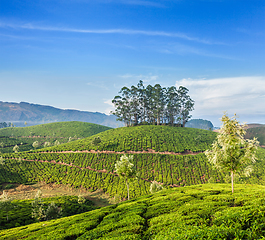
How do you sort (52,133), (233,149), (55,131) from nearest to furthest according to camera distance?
1. (233,149)
2. (52,133)
3. (55,131)

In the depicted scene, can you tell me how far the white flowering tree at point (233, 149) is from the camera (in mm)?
19375

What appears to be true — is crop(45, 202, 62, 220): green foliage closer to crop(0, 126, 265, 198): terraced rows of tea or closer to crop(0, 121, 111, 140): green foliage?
crop(0, 126, 265, 198): terraced rows of tea

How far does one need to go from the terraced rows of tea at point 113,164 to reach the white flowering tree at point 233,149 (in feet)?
124

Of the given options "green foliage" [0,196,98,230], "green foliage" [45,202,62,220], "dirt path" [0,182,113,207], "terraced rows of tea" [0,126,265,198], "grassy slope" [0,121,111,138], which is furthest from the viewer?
"grassy slope" [0,121,111,138]

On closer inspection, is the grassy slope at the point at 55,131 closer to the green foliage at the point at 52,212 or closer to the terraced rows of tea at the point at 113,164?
the terraced rows of tea at the point at 113,164

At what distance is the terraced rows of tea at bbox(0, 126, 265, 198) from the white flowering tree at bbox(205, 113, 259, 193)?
3785 centimetres

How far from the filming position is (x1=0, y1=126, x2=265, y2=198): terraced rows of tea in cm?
5847

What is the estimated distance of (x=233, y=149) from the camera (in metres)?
19.7

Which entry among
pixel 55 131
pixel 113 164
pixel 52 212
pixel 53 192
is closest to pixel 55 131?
pixel 55 131

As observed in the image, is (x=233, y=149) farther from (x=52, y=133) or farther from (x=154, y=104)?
(x=52, y=133)

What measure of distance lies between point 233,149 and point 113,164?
59.6m

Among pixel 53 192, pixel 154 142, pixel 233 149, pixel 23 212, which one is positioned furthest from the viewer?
pixel 154 142

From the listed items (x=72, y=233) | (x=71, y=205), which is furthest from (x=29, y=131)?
(x=72, y=233)

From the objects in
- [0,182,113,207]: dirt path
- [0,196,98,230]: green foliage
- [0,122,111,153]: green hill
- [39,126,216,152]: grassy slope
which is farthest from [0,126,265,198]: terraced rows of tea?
[0,122,111,153]: green hill
